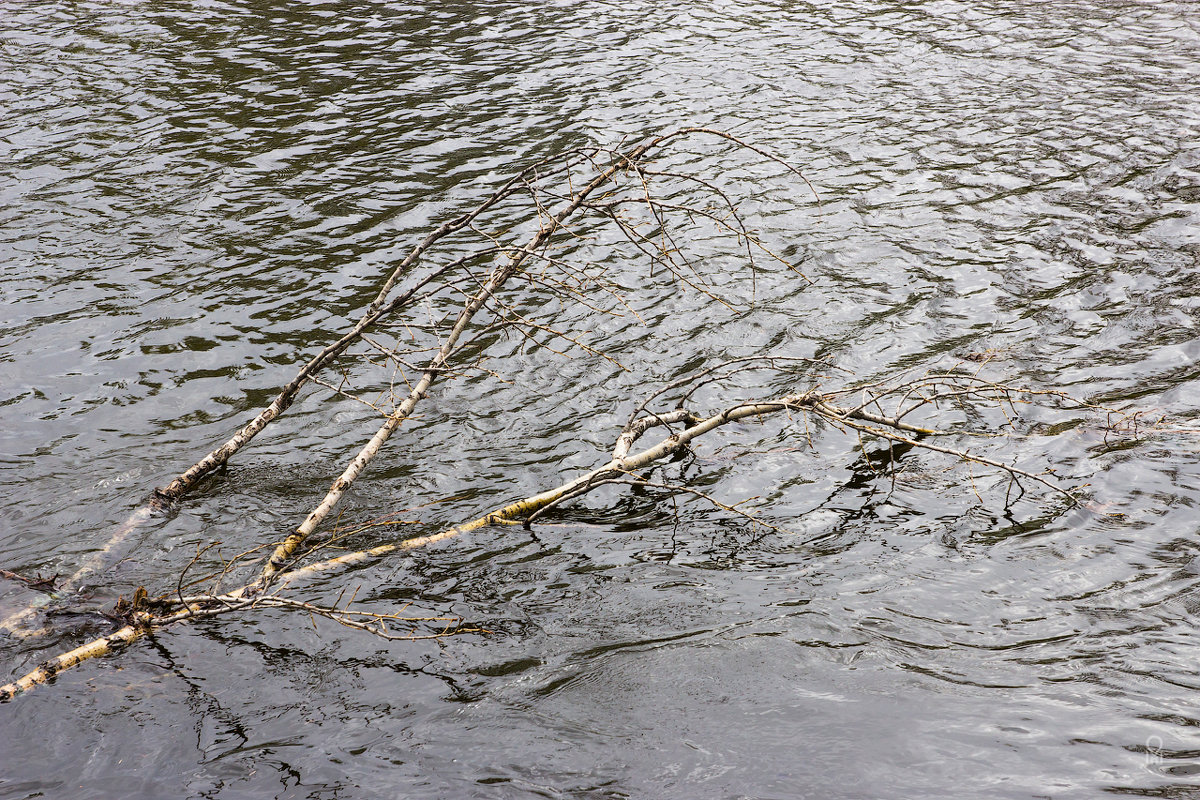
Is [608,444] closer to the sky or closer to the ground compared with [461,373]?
closer to the ground

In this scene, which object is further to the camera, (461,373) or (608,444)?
(608,444)

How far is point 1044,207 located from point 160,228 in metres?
10.4

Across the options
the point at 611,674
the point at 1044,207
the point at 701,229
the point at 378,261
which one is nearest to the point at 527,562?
the point at 611,674

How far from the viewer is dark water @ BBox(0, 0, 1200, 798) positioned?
15.1 feet

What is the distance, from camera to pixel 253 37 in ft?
53.1

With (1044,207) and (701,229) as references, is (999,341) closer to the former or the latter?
(1044,207)

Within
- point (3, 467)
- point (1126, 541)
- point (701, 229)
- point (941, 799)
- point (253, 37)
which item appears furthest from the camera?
point (253, 37)

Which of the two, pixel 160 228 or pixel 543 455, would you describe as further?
pixel 160 228

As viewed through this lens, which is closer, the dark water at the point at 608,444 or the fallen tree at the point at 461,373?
the dark water at the point at 608,444

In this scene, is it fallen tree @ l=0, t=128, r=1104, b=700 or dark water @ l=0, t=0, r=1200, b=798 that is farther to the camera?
fallen tree @ l=0, t=128, r=1104, b=700

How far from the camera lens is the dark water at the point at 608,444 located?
4.60 m

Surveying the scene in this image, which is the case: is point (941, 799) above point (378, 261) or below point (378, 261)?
below

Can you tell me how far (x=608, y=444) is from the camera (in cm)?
705

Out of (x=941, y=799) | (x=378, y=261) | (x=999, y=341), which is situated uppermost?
(x=378, y=261)
